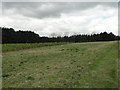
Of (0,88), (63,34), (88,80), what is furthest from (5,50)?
(63,34)

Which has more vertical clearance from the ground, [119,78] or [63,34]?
[63,34]

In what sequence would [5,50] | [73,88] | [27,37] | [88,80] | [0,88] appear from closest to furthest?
[73,88], [0,88], [88,80], [5,50], [27,37]

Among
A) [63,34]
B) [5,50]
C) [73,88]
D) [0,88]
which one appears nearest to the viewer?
[73,88]

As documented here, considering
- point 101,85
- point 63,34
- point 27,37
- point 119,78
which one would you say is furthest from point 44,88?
point 63,34

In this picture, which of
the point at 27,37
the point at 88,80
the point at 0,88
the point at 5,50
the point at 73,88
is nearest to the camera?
the point at 73,88

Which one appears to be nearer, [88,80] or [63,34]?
[88,80]

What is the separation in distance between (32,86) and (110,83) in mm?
4413

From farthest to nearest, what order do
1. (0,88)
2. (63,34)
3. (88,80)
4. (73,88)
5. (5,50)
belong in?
(63,34) → (5,50) → (88,80) → (0,88) → (73,88)

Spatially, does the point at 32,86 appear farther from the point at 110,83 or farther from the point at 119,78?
the point at 119,78

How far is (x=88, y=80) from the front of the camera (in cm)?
656

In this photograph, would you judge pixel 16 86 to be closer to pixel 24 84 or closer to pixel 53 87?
pixel 24 84

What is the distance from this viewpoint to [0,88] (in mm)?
5977

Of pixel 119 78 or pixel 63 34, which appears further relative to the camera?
pixel 63 34

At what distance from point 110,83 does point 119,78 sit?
Answer: 103cm
